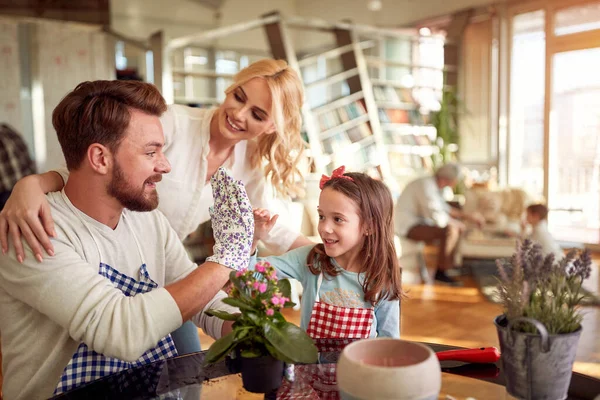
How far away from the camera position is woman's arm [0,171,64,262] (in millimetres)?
1033

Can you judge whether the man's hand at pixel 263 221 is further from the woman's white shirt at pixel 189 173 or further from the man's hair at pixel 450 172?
the man's hair at pixel 450 172

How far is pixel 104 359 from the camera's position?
1.08 m

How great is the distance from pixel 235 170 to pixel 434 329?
2137 millimetres

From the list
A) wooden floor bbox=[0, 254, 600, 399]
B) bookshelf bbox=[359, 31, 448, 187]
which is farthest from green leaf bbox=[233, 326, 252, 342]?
bookshelf bbox=[359, 31, 448, 187]

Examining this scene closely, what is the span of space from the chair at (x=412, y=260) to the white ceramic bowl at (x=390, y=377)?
4.36m

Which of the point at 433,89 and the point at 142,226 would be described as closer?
the point at 142,226

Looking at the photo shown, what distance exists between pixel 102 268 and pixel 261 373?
44 cm

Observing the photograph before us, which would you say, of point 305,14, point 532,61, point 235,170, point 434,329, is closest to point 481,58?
point 532,61

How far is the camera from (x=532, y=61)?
23.4 ft

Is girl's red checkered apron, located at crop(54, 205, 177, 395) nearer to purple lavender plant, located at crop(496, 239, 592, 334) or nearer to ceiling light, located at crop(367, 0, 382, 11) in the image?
purple lavender plant, located at crop(496, 239, 592, 334)

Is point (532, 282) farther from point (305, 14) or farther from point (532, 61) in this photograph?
point (305, 14)

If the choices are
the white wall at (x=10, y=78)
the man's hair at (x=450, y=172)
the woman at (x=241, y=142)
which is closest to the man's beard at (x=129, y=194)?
the woman at (x=241, y=142)

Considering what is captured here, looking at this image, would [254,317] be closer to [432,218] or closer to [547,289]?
[547,289]

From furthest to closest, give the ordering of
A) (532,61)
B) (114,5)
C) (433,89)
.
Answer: (114,5)
(433,89)
(532,61)
